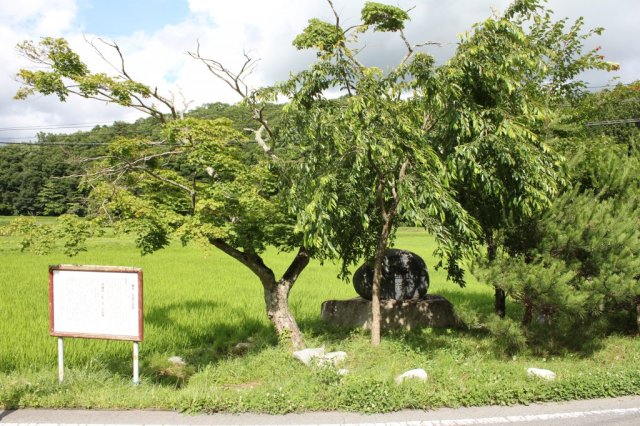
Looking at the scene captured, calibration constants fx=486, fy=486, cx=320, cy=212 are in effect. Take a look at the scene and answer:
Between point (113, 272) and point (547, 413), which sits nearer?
point (547, 413)

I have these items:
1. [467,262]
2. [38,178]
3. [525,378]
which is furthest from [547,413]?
[38,178]

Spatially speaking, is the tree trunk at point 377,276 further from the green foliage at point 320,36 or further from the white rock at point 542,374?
the green foliage at point 320,36

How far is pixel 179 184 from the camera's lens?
698 centimetres

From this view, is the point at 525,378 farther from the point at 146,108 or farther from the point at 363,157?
the point at 146,108

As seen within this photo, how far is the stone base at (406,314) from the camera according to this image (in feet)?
29.1

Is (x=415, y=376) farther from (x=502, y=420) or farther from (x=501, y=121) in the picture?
(x=501, y=121)

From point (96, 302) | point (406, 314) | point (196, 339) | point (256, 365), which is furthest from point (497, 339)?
point (96, 302)

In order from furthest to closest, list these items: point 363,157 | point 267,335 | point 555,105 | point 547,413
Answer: point 555,105 < point 267,335 < point 363,157 < point 547,413

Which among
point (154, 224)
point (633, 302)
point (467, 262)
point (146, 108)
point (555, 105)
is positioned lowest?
point (633, 302)

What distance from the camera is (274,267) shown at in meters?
18.2

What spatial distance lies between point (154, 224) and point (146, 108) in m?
1.70

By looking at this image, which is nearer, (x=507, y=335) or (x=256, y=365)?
(x=507, y=335)

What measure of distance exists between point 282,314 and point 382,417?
11.7 feet

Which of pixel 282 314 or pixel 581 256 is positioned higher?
pixel 581 256
